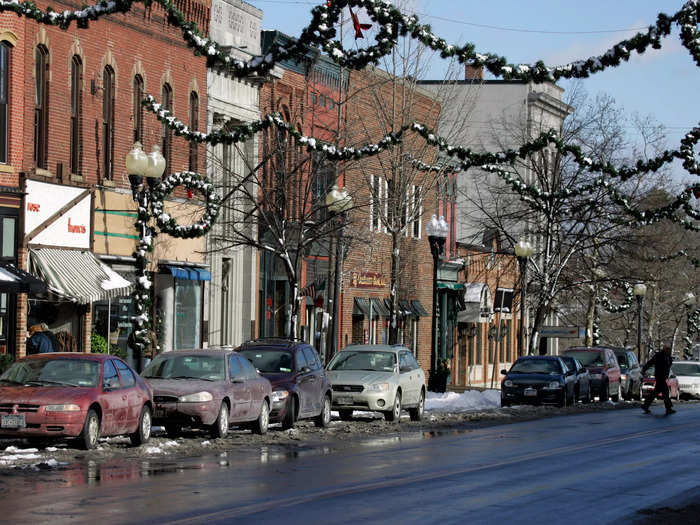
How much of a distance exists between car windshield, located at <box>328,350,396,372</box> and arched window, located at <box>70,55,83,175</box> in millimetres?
7666

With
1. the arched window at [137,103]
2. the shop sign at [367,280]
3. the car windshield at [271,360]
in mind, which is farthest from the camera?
the shop sign at [367,280]

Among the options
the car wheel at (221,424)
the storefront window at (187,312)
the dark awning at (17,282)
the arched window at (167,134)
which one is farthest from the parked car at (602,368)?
the car wheel at (221,424)

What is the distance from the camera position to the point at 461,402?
37469 millimetres

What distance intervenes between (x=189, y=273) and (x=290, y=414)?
1124cm

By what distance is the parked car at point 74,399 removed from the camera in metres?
18.1

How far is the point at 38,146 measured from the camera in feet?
96.4

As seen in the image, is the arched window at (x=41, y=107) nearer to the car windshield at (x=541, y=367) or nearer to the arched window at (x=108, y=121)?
the arched window at (x=108, y=121)

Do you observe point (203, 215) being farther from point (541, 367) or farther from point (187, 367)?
point (541, 367)

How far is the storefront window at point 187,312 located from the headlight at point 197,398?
14.1 metres

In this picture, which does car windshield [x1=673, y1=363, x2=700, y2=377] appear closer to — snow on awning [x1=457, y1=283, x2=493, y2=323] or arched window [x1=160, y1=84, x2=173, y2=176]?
snow on awning [x1=457, y1=283, x2=493, y2=323]

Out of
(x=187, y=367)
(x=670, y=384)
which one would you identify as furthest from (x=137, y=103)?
(x=670, y=384)

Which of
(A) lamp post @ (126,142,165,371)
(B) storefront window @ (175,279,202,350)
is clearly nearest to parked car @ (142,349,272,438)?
(A) lamp post @ (126,142,165,371)

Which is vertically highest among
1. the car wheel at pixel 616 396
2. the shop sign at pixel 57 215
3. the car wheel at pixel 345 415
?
the shop sign at pixel 57 215

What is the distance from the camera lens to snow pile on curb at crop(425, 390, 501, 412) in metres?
34.8
